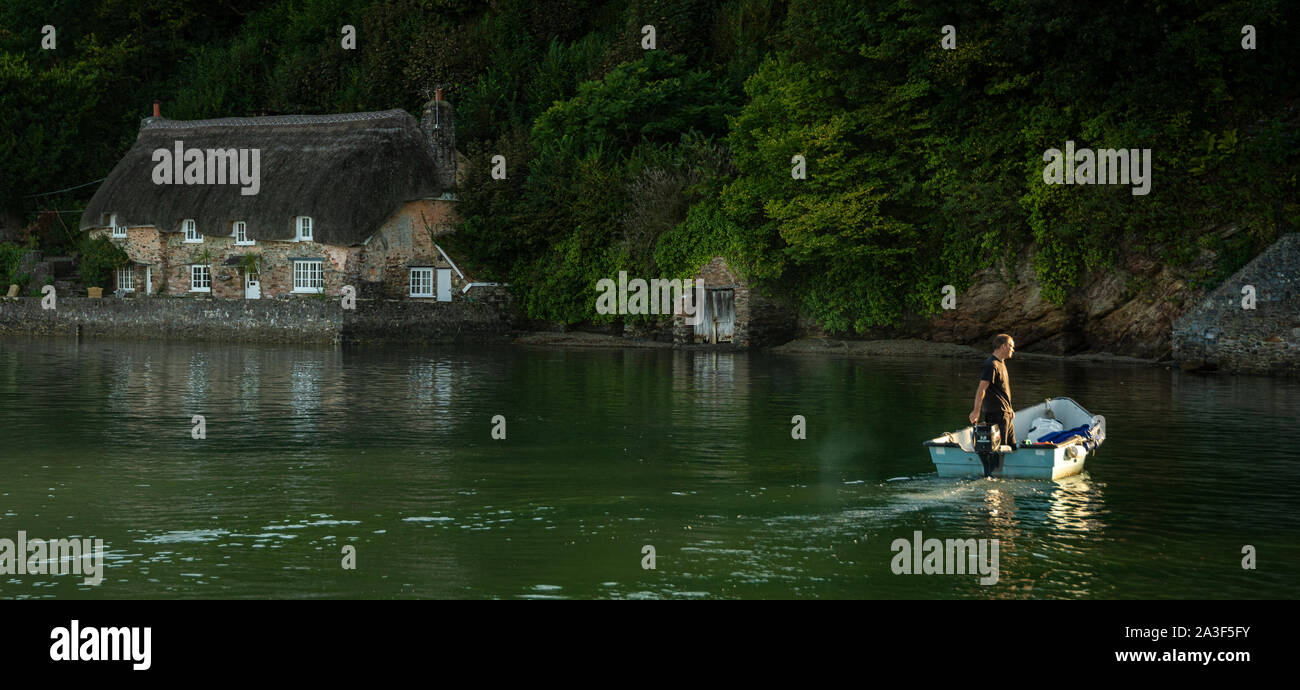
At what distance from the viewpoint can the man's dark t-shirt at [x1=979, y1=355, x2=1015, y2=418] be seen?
1700 cm

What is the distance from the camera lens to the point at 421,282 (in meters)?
57.4

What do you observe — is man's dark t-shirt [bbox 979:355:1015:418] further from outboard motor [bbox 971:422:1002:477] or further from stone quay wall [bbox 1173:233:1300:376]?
stone quay wall [bbox 1173:233:1300:376]

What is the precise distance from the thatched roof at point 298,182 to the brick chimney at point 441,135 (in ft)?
1.21

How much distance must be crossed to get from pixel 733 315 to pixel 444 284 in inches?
575

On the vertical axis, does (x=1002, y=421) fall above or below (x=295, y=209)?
below

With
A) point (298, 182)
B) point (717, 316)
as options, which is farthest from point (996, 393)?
point (298, 182)

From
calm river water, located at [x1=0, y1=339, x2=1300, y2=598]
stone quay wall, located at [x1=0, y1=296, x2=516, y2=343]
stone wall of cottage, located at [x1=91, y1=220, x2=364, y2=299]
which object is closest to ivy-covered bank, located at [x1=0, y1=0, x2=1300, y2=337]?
stone quay wall, located at [x1=0, y1=296, x2=516, y2=343]

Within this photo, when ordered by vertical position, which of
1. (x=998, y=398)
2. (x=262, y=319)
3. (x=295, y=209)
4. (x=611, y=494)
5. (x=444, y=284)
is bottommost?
(x=611, y=494)

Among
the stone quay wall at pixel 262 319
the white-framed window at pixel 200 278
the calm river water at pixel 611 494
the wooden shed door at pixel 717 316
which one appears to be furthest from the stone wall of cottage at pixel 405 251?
the calm river water at pixel 611 494

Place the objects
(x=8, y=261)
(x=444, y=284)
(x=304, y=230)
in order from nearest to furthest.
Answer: (x=304, y=230), (x=444, y=284), (x=8, y=261)

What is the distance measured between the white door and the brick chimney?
3873 millimetres

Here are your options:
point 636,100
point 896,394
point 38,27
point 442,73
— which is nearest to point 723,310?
point 636,100

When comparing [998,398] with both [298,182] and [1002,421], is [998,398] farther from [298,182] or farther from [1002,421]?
[298,182]
